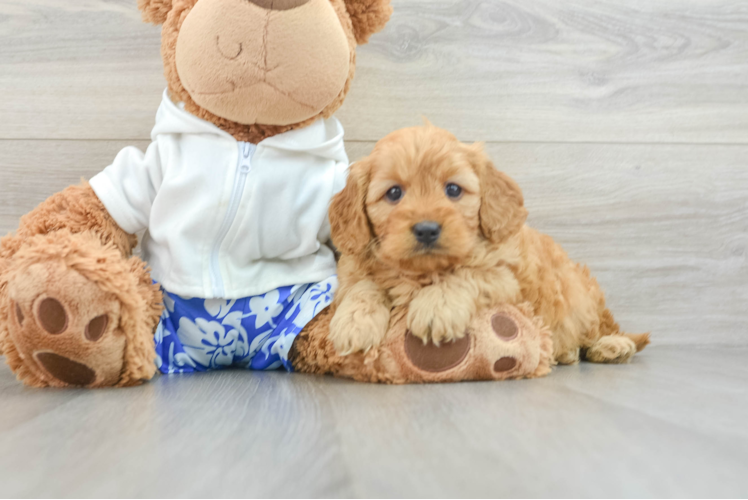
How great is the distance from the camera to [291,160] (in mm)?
1312

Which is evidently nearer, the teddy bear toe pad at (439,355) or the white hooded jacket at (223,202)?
the teddy bear toe pad at (439,355)

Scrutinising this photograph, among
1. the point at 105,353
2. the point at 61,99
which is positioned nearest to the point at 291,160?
the point at 105,353

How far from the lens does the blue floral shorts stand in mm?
1285

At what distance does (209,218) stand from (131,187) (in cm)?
20

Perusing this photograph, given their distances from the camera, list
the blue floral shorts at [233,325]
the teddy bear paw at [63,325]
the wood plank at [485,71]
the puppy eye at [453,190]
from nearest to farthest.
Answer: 1. the teddy bear paw at [63,325]
2. the puppy eye at [453,190]
3. the blue floral shorts at [233,325]
4. the wood plank at [485,71]

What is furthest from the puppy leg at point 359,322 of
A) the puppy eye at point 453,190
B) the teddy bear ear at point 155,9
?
the teddy bear ear at point 155,9

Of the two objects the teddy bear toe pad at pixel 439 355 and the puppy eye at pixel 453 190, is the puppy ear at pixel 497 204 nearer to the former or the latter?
the puppy eye at pixel 453 190

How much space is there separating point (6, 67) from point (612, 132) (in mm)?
1646

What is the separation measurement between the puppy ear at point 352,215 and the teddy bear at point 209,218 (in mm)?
110

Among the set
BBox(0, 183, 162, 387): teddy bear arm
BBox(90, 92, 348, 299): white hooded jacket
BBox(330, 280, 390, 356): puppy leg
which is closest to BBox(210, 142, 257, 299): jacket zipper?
BBox(90, 92, 348, 299): white hooded jacket

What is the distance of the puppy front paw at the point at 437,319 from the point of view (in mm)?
1105

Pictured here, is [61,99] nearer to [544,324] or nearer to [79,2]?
[79,2]

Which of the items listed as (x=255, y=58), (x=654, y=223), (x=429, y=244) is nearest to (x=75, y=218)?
(x=255, y=58)

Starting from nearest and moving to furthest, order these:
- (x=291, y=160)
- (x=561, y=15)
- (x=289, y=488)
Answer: (x=289, y=488), (x=291, y=160), (x=561, y=15)
